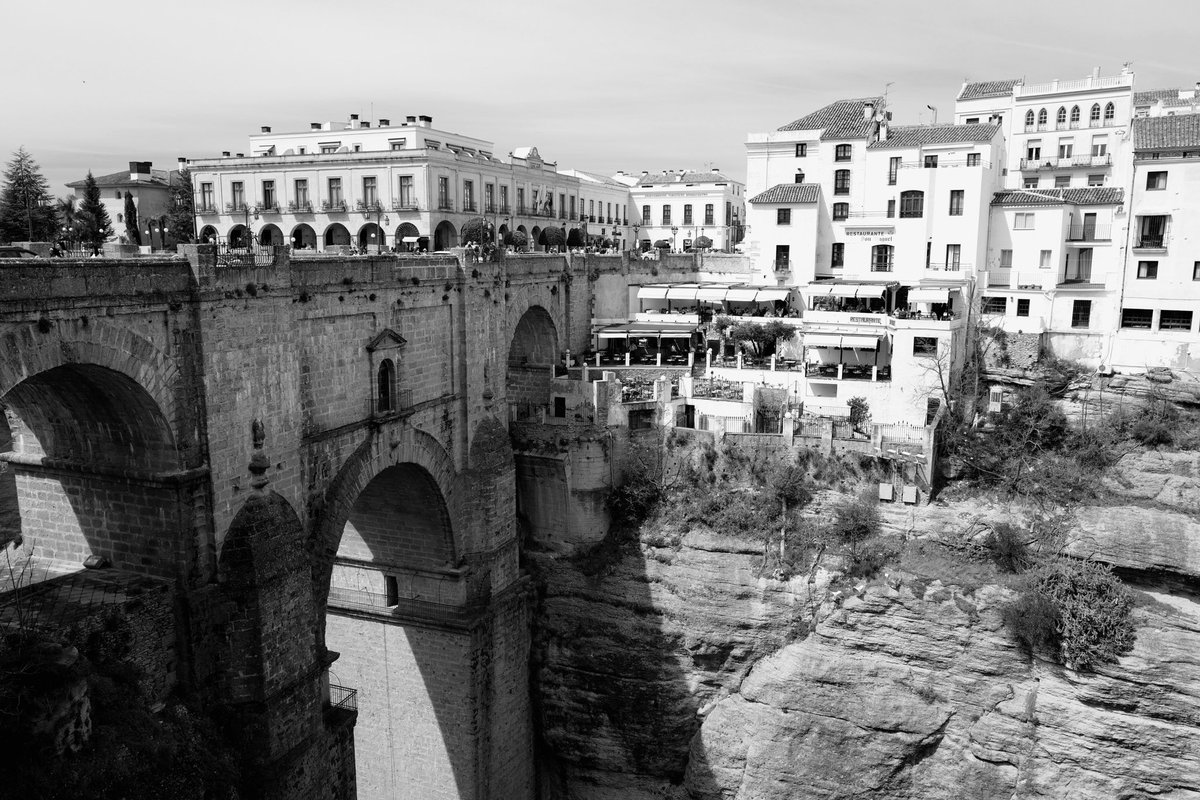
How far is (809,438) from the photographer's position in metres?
26.2

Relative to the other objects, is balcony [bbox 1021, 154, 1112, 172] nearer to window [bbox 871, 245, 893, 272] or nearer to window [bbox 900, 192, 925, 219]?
window [bbox 900, 192, 925, 219]

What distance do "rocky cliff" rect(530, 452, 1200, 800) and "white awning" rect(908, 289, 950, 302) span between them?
7463 mm

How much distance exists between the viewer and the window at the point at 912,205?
3422cm

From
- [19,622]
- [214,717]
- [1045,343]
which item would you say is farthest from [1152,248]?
[19,622]

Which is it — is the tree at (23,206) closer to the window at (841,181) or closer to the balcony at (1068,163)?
the window at (841,181)

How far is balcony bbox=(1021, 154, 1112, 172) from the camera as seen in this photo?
42000mm

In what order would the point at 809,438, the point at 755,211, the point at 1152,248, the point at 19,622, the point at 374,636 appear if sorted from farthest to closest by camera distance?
the point at 755,211 < the point at 1152,248 < the point at 809,438 < the point at 374,636 < the point at 19,622

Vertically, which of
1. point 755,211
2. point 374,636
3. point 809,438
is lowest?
point 374,636

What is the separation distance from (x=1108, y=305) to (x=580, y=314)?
17.5m

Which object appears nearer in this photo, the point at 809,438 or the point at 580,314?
the point at 809,438

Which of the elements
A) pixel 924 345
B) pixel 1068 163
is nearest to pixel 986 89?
pixel 1068 163

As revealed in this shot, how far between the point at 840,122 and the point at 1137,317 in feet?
44.0

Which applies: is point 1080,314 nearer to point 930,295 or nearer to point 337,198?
point 930,295

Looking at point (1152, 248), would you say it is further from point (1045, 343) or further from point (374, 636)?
point (374, 636)
